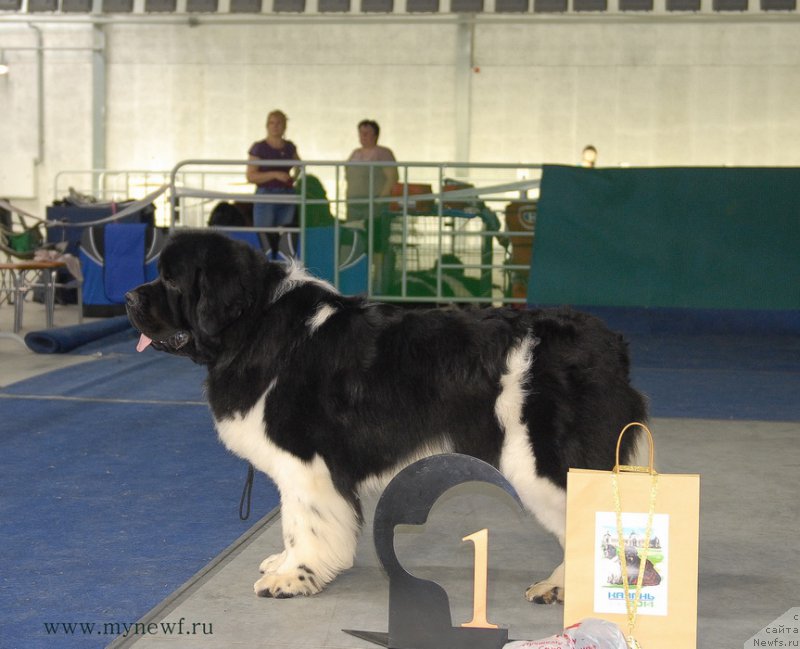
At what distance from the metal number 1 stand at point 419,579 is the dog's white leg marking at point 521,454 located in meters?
0.29

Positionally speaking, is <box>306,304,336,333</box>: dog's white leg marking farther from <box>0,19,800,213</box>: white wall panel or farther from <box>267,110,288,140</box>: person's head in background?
<box>0,19,800,213</box>: white wall panel

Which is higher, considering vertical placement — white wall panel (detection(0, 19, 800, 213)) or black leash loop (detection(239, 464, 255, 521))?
white wall panel (detection(0, 19, 800, 213))

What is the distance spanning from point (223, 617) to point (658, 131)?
55.8 ft

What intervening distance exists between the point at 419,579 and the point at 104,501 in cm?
189

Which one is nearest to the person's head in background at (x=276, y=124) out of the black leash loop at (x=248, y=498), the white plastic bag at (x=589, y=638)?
the black leash loop at (x=248, y=498)

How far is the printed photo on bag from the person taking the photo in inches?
100.0

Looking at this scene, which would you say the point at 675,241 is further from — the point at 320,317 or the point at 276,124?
the point at 320,317

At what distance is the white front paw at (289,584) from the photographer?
3.09m

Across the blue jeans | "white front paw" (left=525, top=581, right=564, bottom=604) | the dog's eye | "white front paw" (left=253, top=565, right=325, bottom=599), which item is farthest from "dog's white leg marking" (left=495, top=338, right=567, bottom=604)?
the blue jeans

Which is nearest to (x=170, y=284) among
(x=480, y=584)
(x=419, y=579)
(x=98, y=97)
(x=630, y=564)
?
(x=419, y=579)

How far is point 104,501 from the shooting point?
4.13 metres

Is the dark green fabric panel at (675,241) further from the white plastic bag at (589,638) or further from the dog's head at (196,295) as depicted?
the white plastic bag at (589,638)

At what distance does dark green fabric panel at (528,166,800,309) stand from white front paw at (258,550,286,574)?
5658 millimetres

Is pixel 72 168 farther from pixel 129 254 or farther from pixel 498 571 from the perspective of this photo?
pixel 498 571
